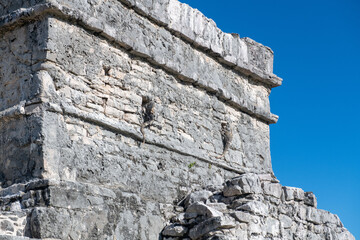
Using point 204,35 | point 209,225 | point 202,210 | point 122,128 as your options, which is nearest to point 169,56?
point 204,35

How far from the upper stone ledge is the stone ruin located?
0.02 meters

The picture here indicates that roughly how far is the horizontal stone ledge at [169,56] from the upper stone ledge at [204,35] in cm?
13

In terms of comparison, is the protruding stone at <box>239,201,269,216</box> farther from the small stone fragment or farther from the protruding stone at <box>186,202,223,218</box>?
the small stone fragment

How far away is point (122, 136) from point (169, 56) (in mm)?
1558

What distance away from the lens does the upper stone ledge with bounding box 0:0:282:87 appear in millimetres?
8219

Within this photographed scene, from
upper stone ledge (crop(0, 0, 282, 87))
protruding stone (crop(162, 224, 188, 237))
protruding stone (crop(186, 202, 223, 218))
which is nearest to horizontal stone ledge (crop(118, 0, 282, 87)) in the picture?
upper stone ledge (crop(0, 0, 282, 87))

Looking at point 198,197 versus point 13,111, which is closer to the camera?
point 13,111

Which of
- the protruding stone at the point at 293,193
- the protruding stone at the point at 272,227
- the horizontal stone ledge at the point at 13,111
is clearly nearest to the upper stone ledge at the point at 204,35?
the horizontal stone ledge at the point at 13,111

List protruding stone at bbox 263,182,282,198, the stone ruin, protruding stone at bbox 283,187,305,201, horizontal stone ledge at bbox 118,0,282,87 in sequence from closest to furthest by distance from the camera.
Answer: the stone ruin, protruding stone at bbox 263,182,282,198, protruding stone at bbox 283,187,305,201, horizontal stone ledge at bbox 118,0,282,87

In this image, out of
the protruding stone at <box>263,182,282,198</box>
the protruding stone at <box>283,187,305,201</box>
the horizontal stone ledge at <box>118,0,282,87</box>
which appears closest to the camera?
the protruding stone at <box>263,182,282,198</box>

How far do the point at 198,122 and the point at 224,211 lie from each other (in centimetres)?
192

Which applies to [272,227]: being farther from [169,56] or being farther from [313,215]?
[169,56]

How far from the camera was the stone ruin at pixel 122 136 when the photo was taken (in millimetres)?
6738

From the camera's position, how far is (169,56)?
868 centimetres
